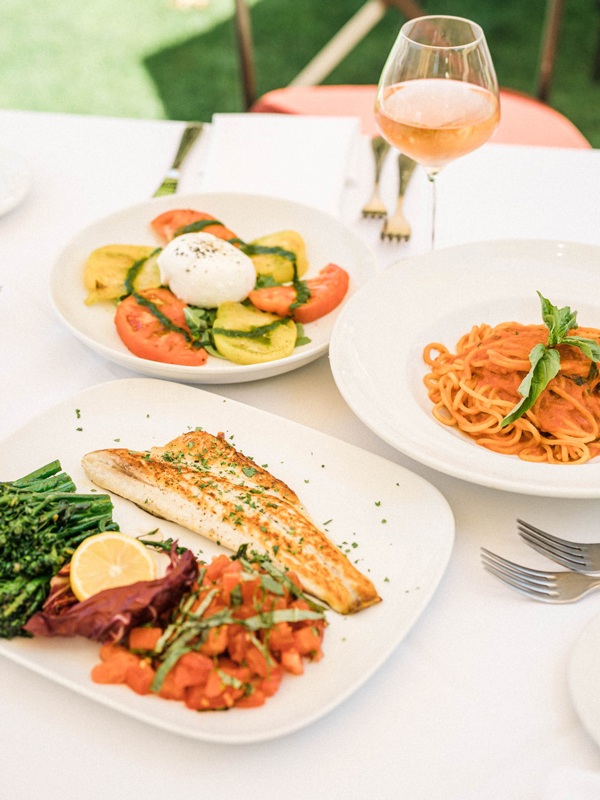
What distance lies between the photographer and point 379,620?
1478 mm

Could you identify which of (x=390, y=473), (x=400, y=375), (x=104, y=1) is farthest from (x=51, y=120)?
(x=104, y=1)

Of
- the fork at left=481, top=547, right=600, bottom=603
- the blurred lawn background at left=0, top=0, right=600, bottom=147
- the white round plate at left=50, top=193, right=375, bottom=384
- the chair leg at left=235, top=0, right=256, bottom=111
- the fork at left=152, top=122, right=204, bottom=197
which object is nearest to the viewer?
the fork at left=481, top=547, right=600, bottom=603

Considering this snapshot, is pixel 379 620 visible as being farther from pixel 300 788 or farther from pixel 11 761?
pixel 11 761

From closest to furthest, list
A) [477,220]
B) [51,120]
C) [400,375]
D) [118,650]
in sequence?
[118,650], [400,375], [477,220], [51,120]

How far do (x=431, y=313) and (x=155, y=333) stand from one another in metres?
0.73

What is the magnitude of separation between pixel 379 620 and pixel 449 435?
461mm

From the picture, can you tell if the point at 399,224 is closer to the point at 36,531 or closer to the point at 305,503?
the point at 305,503

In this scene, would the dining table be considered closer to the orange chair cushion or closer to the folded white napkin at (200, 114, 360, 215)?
the folded white napkin at (200, 114, 360, 215)

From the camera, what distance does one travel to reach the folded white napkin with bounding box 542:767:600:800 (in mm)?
1213

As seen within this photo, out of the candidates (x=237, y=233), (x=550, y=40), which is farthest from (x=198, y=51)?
(x=237, y=233)

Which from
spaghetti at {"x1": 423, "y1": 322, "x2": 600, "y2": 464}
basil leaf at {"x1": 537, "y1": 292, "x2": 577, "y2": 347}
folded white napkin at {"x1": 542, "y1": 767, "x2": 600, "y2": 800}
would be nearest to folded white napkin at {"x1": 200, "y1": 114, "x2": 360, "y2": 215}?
spaghetti at {"x1": 423, "y1": 322, "x2": 600, "y2": 464}

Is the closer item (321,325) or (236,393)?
(236,393)

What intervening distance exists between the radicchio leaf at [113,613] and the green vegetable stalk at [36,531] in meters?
0.05

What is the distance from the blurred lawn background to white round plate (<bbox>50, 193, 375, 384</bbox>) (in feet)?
12.4
